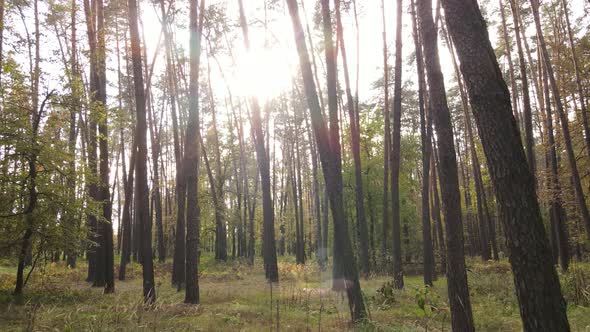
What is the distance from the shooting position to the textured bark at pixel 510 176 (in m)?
3.41

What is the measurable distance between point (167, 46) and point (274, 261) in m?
10.4

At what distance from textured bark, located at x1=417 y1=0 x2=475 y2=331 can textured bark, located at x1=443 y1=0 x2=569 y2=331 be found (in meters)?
2.10

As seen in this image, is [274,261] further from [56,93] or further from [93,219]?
[56,93]

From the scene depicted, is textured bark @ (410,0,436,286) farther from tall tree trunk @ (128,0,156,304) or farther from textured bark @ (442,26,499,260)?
tall tree trunk @ (128,0,156,304)

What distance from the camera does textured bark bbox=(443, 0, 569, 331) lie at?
341 cm

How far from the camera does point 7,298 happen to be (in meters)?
9.08

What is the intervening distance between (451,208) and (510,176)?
7.78 ft

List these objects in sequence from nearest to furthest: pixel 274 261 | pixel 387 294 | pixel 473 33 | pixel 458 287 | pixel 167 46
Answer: pixel 473 33
pixel 458 287
pixel 387 294
pixel 274 261
pixel 167 46

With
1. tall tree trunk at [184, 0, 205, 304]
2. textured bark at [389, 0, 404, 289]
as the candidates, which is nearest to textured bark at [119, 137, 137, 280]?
tall tree trunk at [184, 0, 205, 304]

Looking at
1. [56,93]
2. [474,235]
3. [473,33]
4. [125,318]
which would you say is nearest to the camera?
[473,33]

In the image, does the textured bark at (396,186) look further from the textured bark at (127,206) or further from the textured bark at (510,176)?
the textured bark at (127,206)

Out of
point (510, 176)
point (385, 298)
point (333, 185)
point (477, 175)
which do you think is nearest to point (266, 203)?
point (385, 298)

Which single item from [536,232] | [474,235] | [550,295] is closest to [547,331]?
[550,295]

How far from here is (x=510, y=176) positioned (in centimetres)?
358
